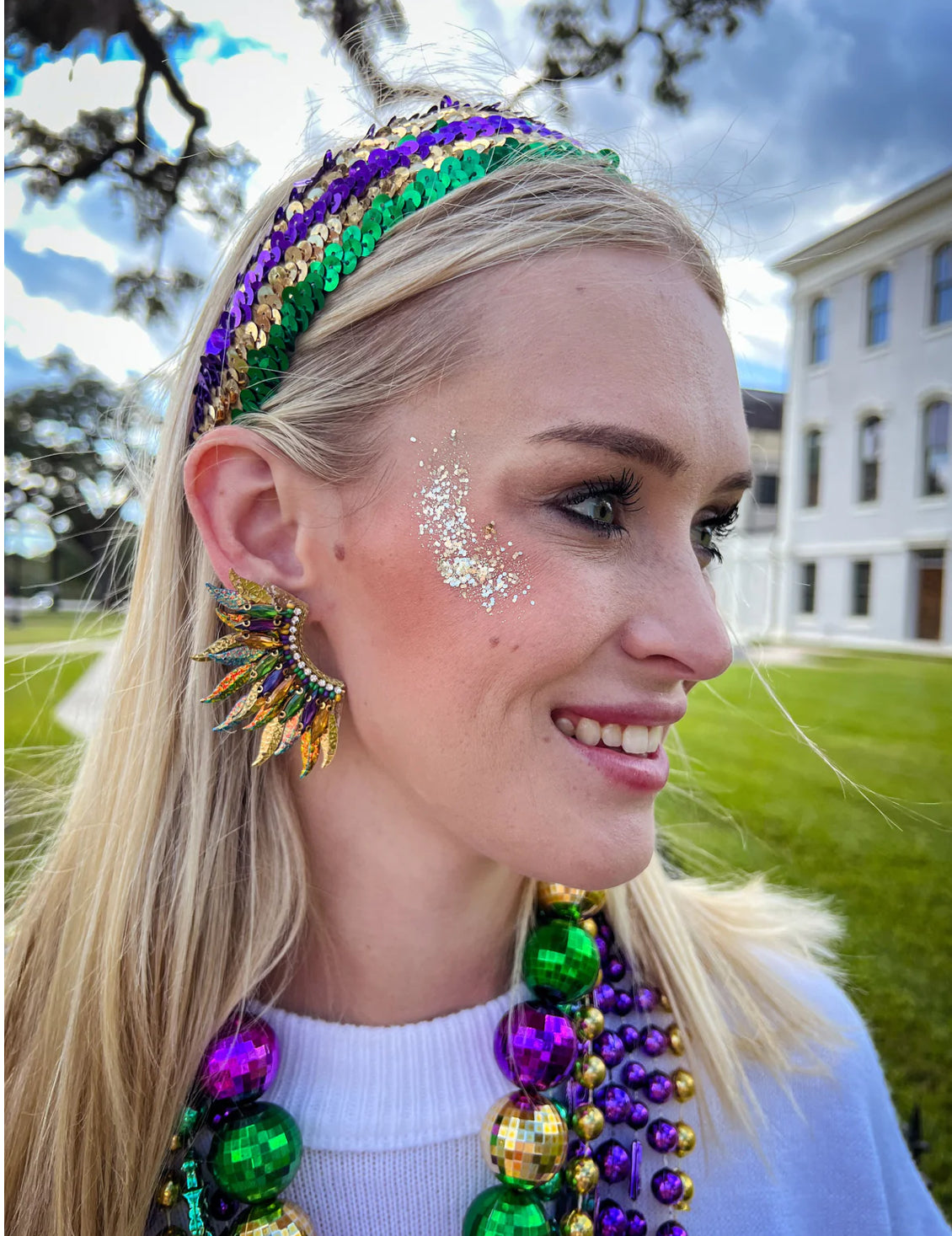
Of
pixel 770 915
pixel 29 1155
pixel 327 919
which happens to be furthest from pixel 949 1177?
pixel 29 1155

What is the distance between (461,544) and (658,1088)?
0.85 meters

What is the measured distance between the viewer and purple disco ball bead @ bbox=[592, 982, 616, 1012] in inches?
44.2

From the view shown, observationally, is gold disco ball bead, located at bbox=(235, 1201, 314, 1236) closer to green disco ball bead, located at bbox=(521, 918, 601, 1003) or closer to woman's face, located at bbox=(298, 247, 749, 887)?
green disco ball bead, located at bbox=(521, 918, 601, 1003)

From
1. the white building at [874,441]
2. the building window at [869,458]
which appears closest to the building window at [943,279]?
the white building at [874,441]

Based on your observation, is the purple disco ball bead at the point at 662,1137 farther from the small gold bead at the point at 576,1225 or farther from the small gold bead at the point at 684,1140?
the small gold bead at the point at 576,1225

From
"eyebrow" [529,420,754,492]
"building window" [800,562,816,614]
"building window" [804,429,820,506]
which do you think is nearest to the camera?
"eyebrow" [529,420,754,492]

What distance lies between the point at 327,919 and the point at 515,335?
0.85 metres

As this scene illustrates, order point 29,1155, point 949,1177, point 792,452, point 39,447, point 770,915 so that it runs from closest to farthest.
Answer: point 29,1155
point 770,915
point 949,1177
point 39,447
point 792,452

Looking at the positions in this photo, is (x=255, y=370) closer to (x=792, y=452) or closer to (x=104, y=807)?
(x=104, y=807)

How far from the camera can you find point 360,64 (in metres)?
1.26

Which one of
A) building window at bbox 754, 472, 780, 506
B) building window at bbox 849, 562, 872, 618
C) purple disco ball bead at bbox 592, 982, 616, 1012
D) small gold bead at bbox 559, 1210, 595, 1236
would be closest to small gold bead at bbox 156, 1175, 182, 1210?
small gold bead at bbox 559, 1210, 595, 1236

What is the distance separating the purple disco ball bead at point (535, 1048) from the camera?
1.00 metres

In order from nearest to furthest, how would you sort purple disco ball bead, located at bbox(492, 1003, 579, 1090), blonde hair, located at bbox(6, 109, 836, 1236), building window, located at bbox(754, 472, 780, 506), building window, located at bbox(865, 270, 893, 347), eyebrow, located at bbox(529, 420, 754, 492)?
eyebrow, located at bbox(529, 420, 754, 492)
blonde hair, located at bbox(6, 109, 836, 1236)
purple disco ball bead, located at bbox(492, 1003, 579, 1090)
building window, located at bbox(865, 270, 893, 347)
building window, located at bbox(754, 472, 780, 506)

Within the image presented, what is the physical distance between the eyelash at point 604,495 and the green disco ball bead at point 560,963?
631 mm
